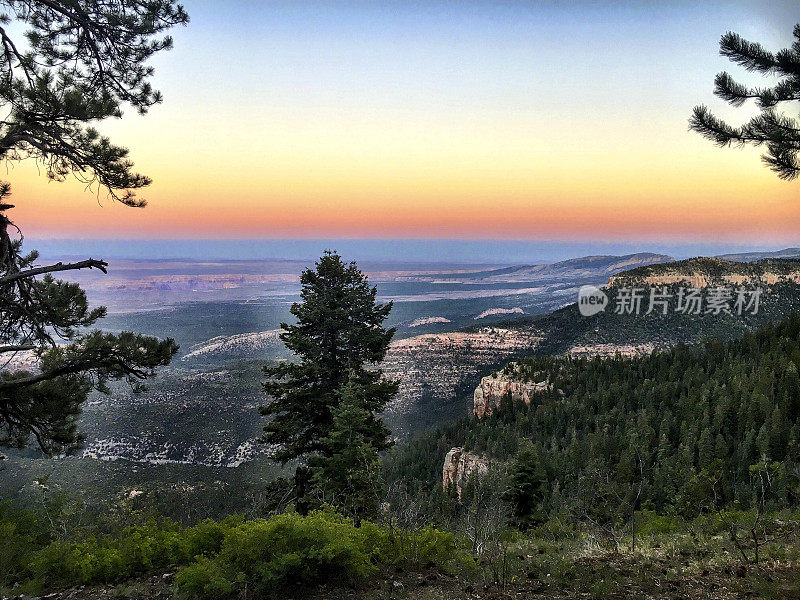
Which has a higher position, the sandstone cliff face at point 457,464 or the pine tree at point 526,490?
the pine tree at point 526,490

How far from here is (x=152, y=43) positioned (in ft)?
23.2

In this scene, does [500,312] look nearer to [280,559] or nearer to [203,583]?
[280,559]

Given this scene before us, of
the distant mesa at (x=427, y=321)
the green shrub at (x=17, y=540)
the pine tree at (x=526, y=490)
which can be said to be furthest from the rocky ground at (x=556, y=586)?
the distant mesa at (x=427, y=321)

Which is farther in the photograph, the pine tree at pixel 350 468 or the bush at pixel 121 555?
the pine tree at pixel 350 468

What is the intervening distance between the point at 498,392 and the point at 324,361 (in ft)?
212

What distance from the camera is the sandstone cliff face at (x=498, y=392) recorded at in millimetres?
70562

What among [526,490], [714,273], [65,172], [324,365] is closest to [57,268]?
[65,172]

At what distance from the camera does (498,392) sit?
241 feet

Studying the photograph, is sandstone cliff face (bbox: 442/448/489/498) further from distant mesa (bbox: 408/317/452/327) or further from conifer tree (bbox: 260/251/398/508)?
distant mesa (bbox: 408/317/452/327)

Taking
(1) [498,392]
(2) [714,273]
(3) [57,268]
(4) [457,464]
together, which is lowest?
(4) [457,464]

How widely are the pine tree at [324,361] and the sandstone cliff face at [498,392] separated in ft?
198

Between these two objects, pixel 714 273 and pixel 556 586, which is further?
pixel 714 273

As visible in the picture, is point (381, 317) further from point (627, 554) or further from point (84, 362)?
point (627, 554)

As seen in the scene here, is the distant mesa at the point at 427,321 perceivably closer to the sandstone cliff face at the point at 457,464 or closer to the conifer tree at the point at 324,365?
the sandstone cliff face at the point at 457,464
